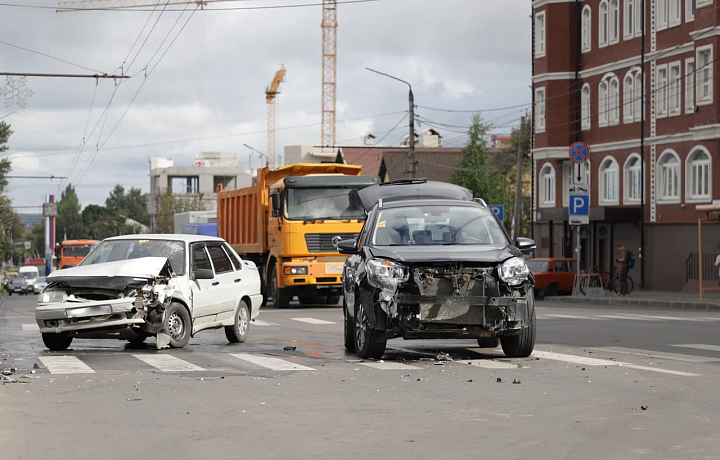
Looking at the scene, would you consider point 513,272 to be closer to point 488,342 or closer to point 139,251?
point 488,342

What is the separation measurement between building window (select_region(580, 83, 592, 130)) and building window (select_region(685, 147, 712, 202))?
8735mm

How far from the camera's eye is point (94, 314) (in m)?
14.8

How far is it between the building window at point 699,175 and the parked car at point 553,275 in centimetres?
538

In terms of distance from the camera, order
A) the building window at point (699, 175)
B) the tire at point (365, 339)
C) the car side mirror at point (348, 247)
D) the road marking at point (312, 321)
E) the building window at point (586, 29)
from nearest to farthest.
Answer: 1. the tire at point (365, 339)
2. the car side mirror at point (348, 247)
3. the road marking at point (312, 321)
4. the building window at point (699, 175)
5. the building window at point (586, 29)

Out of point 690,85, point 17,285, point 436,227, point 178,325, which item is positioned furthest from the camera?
point 17,285

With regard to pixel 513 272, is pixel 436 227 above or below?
above

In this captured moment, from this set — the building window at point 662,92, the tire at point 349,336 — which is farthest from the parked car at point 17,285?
the tire at point 349,336

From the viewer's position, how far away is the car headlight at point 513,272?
1289 cm

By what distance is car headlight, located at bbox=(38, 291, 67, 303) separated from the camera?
15086mm

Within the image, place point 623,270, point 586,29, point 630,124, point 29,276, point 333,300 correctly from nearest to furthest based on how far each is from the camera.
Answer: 1. point 333,300
2. point 623,270
3. point 630,124
4. point 586,29
5. point 29,276

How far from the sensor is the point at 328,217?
28375 mm

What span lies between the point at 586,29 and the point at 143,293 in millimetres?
41410

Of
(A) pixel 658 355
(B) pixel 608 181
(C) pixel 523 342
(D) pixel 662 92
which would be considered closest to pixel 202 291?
(C) pixel 523 342

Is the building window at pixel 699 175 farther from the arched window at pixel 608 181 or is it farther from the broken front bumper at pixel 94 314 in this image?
the broken front bumper at pixel 94 314
